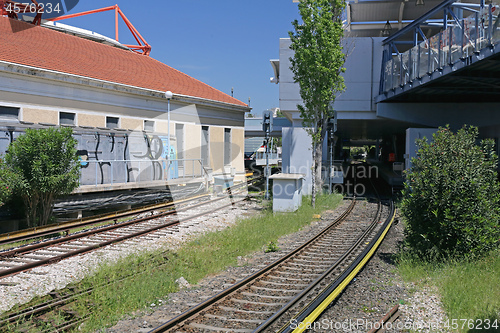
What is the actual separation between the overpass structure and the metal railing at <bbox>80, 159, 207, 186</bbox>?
5907 millimetres

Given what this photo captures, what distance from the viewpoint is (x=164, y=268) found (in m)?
8.65

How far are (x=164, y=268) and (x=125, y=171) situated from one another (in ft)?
28.6

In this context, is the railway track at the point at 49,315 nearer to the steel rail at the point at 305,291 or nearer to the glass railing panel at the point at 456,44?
the steel rail at the point at 305,291

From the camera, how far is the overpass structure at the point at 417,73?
14.3 m

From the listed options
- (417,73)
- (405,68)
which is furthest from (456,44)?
(405,68)

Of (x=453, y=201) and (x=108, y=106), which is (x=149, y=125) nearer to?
(x=108, y=106)

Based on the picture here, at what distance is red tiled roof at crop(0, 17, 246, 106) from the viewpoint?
1812 centimetres

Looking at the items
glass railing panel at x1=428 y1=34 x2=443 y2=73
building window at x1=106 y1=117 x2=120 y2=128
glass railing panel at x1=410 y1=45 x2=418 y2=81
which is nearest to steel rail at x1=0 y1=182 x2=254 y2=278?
building window at x1=106 y1=117 x2=120 y2=128

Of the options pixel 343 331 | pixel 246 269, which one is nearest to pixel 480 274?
pixel 343 331

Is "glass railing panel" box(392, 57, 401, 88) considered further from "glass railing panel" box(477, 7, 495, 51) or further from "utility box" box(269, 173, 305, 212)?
"utility box" box(269, 173, 305, 212)

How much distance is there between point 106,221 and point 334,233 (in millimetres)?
7770

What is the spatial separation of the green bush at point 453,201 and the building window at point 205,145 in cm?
1916

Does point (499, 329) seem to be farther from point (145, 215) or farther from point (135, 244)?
point (145, 215)

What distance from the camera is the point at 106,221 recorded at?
14.2m
